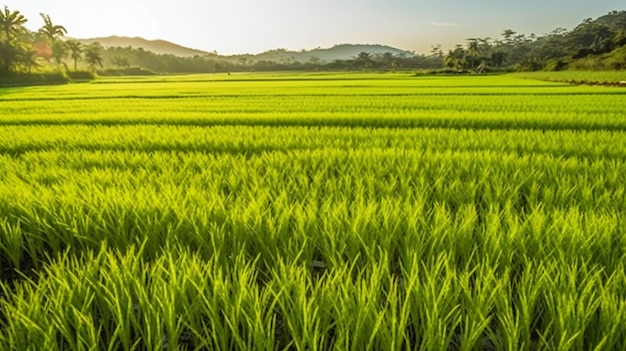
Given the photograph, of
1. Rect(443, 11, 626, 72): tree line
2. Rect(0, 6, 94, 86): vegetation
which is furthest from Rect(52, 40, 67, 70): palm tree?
Rect(443, 11, 626, 72): tree line

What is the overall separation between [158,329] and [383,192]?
1.73 metres

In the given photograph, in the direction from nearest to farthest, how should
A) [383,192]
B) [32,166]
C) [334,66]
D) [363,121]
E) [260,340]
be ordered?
[260,340] → [383,192] → [32,166] → [363,121] → [334,66]

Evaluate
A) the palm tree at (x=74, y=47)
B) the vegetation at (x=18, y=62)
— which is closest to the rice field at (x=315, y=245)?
the vegetation at (x=18, y=62)

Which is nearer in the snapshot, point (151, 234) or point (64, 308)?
point (64, 308)

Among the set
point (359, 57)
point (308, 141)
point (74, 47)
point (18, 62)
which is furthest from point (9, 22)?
point (359, 57)

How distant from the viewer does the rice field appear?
1.10 meters

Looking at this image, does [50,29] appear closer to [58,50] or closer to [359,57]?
[58,50]

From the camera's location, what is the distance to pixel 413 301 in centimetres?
122

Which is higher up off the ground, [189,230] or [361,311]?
[361,311]

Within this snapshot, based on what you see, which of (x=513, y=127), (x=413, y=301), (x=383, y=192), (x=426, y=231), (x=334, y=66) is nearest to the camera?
(x=413, y=301)

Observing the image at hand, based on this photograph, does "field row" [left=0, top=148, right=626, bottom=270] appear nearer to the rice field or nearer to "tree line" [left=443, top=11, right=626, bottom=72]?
the rice field

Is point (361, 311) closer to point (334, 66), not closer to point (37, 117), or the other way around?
point (37, 117)

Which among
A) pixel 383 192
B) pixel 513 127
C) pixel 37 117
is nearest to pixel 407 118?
pixel 513 127

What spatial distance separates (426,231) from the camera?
1.81 metres
